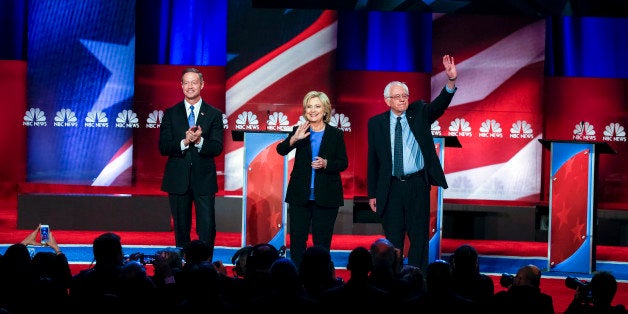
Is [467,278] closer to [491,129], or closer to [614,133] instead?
[491,129]

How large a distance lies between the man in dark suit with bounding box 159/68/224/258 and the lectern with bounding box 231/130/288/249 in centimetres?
115

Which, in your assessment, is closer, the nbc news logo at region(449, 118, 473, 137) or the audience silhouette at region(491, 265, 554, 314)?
the audience silhouette at region(491, 265, 554, 314)

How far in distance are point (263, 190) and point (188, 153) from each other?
1382 millimetres

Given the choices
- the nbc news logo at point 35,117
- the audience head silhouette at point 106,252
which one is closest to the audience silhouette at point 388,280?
the audience head silhouette at point 106,252

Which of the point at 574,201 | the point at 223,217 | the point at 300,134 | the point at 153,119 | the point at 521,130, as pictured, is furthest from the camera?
the point at 521,130

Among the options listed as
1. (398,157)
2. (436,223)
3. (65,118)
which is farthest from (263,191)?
(65,118)

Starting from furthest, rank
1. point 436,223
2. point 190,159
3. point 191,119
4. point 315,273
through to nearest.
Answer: point 436,223 < point 191,119 < point 190,159 < point 315,273

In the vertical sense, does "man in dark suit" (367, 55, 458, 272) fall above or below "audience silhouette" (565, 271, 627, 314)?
above

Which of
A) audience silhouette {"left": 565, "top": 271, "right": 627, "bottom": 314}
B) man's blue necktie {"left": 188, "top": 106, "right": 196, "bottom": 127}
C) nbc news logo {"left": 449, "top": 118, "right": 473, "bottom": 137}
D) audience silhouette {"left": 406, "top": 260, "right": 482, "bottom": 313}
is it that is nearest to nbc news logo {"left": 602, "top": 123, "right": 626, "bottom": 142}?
nbc news logo {"left": 449, "top": 118, "right": 473, "bottom": 137}

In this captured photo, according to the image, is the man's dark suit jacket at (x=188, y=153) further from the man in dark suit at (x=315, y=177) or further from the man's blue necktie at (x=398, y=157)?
the man's blue necktie at (x=398, y=157)

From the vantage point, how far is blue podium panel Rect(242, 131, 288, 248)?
7262 millimetres

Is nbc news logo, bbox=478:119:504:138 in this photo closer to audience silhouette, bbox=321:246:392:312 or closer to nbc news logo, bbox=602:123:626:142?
nbc news logo, bbox=602:123:626:142

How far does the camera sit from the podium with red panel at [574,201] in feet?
23.4

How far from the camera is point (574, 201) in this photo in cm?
716
